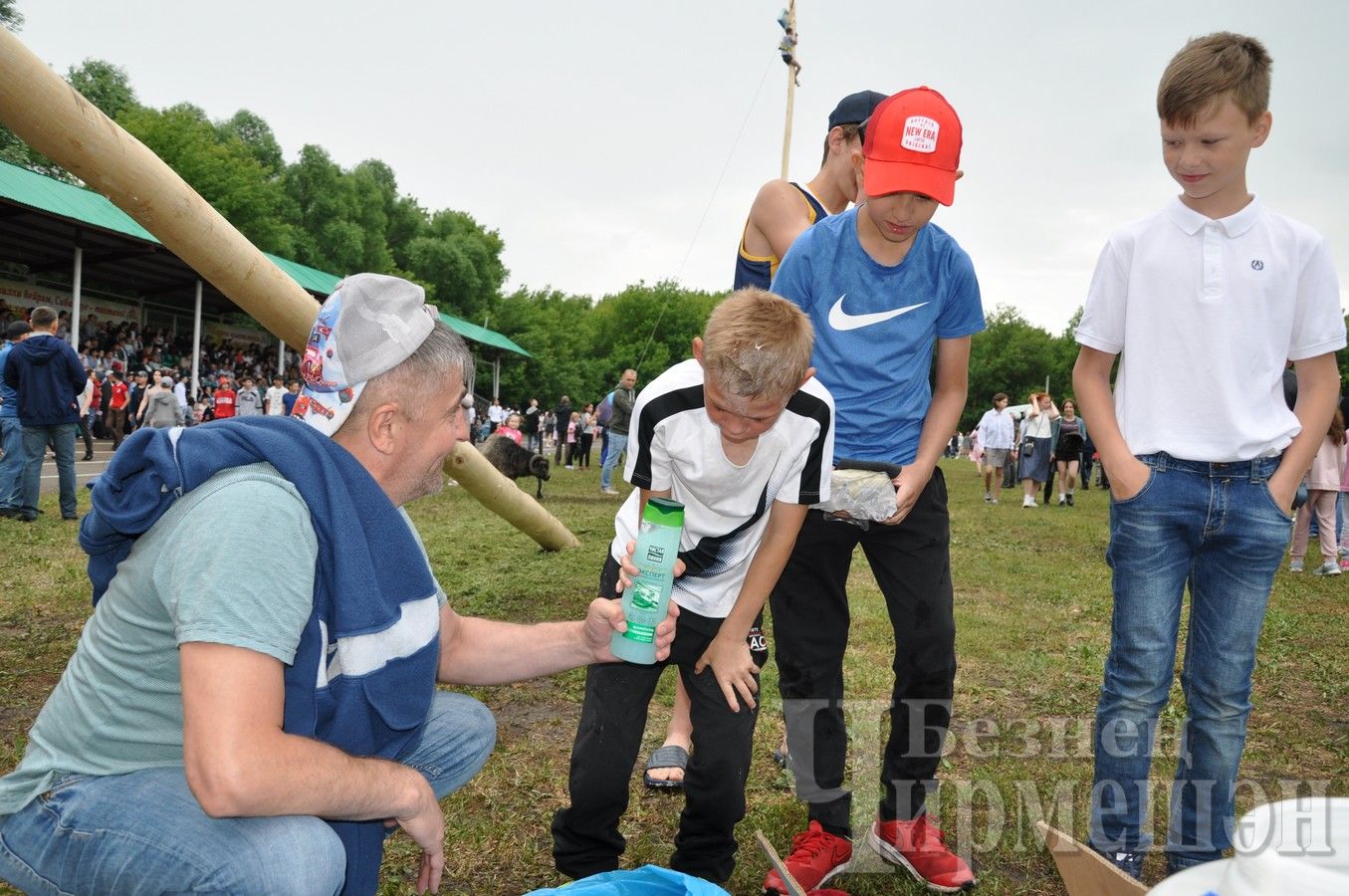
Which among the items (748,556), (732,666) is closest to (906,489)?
(748,556)

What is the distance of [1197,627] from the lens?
9.41ft

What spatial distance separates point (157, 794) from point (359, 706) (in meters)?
0.37

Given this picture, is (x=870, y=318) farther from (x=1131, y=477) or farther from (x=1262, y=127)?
(x=1262, y=127)

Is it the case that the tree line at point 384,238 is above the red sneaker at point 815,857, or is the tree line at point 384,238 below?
above

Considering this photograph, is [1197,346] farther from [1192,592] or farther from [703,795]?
[703,795]

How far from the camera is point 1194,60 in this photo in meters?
2.63

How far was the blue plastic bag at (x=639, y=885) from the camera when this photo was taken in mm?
1936

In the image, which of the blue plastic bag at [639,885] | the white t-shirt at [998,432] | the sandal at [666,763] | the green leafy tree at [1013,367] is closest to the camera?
the blue plastic bag at [639,885]

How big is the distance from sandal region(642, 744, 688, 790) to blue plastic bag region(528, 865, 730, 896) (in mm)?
1838

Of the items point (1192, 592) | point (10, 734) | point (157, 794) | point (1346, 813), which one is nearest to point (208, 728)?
point (157, 794)

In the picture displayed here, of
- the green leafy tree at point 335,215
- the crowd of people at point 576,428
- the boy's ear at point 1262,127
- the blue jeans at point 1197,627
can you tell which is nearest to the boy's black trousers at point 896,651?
the blue jeans at point 1197,627

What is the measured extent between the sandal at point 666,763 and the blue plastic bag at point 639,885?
184cm

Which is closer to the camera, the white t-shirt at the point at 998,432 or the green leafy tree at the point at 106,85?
the white t-shirt at the point at 998,432

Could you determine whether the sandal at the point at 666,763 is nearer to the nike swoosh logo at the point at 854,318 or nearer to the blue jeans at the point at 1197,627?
the blue jeans at the point at 1197,627
